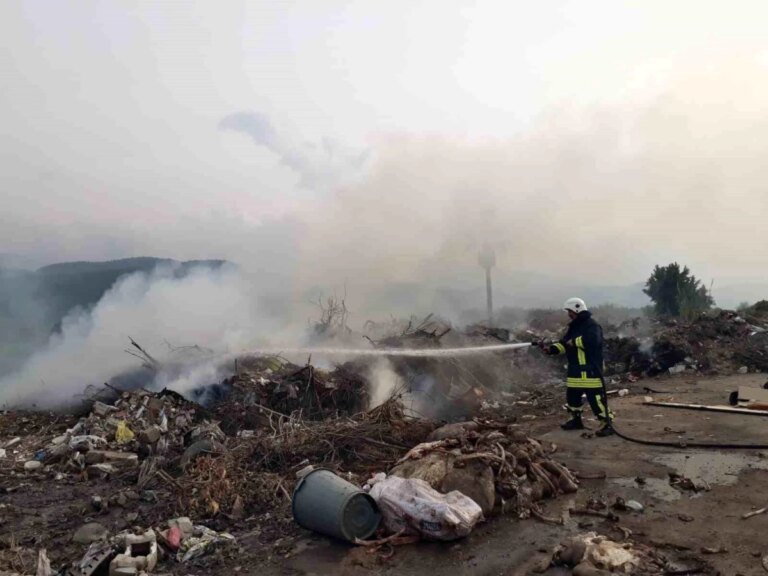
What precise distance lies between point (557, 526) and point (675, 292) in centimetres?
2408

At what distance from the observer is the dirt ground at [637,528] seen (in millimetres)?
3836

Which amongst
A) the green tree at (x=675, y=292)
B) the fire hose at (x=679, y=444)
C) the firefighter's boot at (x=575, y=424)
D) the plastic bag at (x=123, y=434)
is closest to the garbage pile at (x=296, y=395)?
the plastic bag at (x=123, y=434)

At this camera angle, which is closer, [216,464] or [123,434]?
[216,464]

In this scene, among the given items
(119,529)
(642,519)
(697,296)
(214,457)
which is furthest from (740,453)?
(697,296)

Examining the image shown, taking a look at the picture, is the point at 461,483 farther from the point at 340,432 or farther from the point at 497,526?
the point at 340,432

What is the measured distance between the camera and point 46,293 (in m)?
22.0

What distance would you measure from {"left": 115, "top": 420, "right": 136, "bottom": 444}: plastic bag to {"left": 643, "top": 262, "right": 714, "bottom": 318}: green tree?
23.4m

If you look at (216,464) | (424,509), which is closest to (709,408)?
(424,509)

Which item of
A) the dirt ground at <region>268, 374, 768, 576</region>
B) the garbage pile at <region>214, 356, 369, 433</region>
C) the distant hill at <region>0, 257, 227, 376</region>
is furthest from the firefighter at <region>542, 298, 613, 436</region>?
the distant hill at <region>0, 257, 227, 376</region>

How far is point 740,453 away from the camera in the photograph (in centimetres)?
570

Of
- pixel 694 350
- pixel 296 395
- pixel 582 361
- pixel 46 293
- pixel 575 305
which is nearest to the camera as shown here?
pixel 582 361

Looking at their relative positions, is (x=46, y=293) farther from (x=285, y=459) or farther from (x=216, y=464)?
(x=285, y=459)

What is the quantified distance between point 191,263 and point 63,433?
818 cm

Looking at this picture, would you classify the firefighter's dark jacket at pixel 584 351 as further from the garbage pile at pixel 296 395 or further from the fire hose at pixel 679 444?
the garbage pile at pixel 296 395
